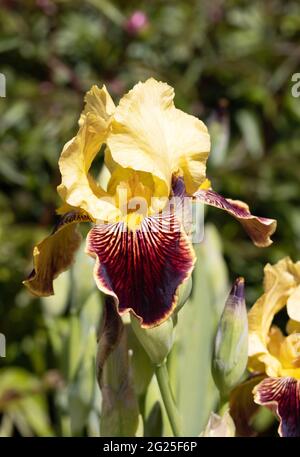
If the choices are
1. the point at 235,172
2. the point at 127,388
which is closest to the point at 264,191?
the point at 235,172

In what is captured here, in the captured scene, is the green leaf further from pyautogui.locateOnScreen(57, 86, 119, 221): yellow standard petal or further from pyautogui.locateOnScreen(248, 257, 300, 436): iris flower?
pyautogui.locateOnScreen(57, 86, 119, 221): yellow standard petal

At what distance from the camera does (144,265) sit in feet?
2.46

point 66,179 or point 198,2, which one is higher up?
point 198,2

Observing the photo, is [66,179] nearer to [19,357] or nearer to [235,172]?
[19,357]

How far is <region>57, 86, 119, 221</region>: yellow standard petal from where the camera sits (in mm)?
781

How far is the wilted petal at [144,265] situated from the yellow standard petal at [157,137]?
2.3 inches

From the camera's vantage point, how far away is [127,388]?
2.87 ft

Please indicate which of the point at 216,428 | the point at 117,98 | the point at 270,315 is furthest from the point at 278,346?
the point at 117,98

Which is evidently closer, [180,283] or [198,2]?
[180,283]

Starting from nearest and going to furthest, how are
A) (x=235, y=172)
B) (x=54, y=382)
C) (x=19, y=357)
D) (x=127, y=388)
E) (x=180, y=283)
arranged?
1. (x=180, y=283)
2. (x=127, y=388)
3. (x=54, y=382)
4. (x=19, y=357)
5. (x=235, y=172)

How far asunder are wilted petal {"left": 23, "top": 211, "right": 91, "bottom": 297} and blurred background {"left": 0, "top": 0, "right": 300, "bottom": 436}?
→ 1.96ft

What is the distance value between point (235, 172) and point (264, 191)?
9 cm

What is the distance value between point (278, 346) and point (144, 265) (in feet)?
0.80

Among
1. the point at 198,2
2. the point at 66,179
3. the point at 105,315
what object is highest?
the point at 198,2
